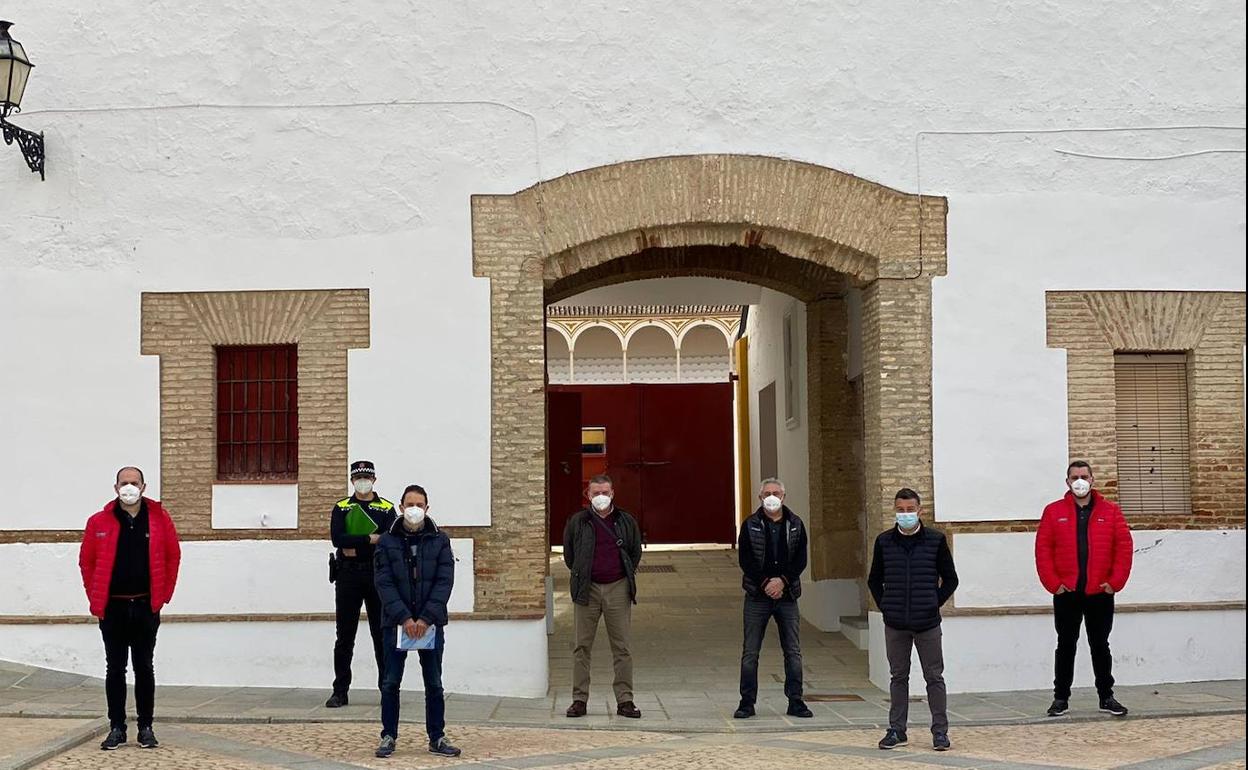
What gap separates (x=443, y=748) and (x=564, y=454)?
1246cm

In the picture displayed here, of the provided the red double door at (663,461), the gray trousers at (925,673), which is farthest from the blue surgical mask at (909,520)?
the red double door at (663,461)

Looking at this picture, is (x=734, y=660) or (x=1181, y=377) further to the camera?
(x=734, y=660)

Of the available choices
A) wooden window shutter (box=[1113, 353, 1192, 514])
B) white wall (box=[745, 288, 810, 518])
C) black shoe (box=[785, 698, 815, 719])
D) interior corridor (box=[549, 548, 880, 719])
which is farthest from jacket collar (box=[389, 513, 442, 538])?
white wall (box=[745, 288, 810, 518])

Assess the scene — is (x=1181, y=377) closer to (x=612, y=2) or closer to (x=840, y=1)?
(x=840, y=1)

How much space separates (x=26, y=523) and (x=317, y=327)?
2.49m

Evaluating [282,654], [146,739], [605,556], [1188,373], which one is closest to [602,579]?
[605,556]

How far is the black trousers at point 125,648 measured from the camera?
27.2 feet

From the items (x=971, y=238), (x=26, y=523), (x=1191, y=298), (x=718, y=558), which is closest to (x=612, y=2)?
(x=971, y=238)

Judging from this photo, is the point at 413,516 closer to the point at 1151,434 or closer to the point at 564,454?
the point at 1151,434

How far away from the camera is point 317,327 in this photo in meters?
10.4

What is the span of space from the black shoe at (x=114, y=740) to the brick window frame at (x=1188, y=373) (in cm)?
671

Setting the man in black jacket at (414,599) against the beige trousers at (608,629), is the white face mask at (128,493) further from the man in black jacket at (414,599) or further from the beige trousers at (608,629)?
the beige trousers at (608,629)

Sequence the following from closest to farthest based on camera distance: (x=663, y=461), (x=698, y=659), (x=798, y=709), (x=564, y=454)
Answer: (x=798, y=709)
(x=698, y=659)
(x=564, y=454)
(x=663, y=461)

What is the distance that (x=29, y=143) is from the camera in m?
10.3
